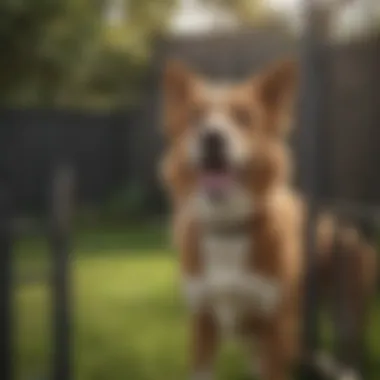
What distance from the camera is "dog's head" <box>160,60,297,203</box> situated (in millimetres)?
1040

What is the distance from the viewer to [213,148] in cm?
103

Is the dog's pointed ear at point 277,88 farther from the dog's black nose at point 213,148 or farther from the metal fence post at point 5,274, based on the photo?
the metal fence post at point 5,274

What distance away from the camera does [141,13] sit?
111 cm

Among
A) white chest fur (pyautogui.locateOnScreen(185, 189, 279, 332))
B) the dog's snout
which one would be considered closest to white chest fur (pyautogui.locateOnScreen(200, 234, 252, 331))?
white chest fur (pyautogui.locateOnScreen(185, 189, 279, 332))

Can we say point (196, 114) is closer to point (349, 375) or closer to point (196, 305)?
point (196, 305)

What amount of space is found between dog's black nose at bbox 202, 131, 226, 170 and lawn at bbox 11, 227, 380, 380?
0.41ft

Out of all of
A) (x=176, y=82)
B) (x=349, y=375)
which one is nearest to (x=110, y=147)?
(x=176, y=82)

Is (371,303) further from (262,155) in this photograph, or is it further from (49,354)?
(49,354)

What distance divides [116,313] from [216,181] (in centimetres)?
19

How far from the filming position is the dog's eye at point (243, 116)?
1055 mm

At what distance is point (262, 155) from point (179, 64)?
0.43 feet

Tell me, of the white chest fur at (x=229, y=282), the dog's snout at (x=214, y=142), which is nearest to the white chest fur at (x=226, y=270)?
the white chest fur at (x=229, y=282)

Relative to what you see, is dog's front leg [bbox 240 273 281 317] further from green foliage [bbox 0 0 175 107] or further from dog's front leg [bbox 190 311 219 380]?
green foliage [bbox 0 0 175 107]

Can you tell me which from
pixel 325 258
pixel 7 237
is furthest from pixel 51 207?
pixel 325 258
